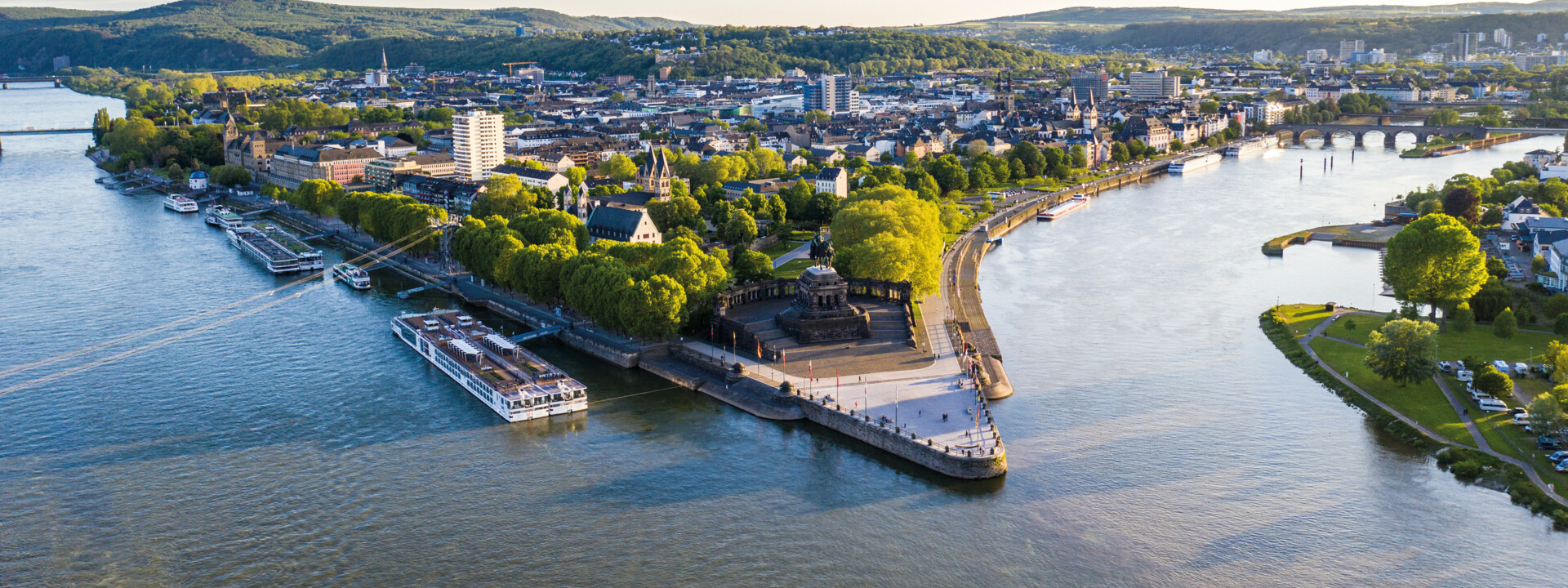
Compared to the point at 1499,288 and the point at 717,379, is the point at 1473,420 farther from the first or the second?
the point at 717,379

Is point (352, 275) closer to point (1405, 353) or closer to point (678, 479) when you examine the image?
point (678, 479)

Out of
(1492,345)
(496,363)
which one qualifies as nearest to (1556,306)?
(1492,345)

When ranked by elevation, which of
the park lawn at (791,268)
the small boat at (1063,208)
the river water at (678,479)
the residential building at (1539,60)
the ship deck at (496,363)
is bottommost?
the river water at (678,479)

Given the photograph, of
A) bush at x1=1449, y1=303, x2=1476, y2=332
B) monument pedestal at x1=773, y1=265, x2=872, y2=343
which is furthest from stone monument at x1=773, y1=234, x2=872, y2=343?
bush at x1=1449, y1=303, x2=1476, y2=332

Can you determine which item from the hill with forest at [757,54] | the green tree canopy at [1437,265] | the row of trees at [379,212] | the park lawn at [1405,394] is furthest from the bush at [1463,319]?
the hill with forest at [757,54]

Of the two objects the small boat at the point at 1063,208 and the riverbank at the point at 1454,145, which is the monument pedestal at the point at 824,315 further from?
the riverbank at the point at 1454,145

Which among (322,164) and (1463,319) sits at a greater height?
(322,164)

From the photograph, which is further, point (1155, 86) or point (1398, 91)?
point (1155, 86)

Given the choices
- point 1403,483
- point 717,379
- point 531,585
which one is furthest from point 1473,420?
point 531,585
